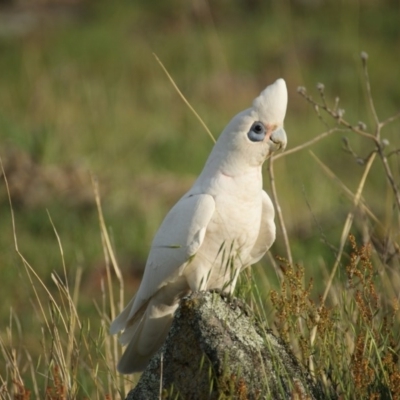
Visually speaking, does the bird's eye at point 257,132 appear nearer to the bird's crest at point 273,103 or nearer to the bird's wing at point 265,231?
the bird's crest at point 273,103

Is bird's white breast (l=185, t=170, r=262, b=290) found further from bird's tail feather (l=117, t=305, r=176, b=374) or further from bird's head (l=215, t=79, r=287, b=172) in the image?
bird's tail feather (l=117, t=305, r=176, b=374)

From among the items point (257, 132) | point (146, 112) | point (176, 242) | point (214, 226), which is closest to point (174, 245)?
point (176, 242)

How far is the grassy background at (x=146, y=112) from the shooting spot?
881 centimetres

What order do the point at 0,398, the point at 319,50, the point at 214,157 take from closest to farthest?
the point at 0,398 → the point at 214,157 → the point at 319,50

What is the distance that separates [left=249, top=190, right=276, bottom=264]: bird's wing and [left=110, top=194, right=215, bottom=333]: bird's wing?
0.42m

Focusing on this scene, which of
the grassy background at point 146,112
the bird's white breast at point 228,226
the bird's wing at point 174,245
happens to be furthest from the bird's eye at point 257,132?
the grassy background at point 146,112

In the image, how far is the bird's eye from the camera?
162 inches

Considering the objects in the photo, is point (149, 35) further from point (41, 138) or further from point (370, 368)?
point (370, 368)

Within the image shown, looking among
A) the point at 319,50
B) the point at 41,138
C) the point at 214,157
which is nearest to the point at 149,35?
the point at 319,50

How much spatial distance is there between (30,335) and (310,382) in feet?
12.6

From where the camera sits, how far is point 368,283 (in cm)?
362

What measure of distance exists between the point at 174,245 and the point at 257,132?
1.97ft

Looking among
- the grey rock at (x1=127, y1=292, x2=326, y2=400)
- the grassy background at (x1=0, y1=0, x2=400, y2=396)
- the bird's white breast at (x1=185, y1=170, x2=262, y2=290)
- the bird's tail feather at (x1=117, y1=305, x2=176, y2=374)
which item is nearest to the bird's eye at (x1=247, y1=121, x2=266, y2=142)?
the bird's white breast at (x1=185, y1=170, x2=262, y2=290)

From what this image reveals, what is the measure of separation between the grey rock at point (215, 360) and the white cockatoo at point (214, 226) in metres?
0.29
